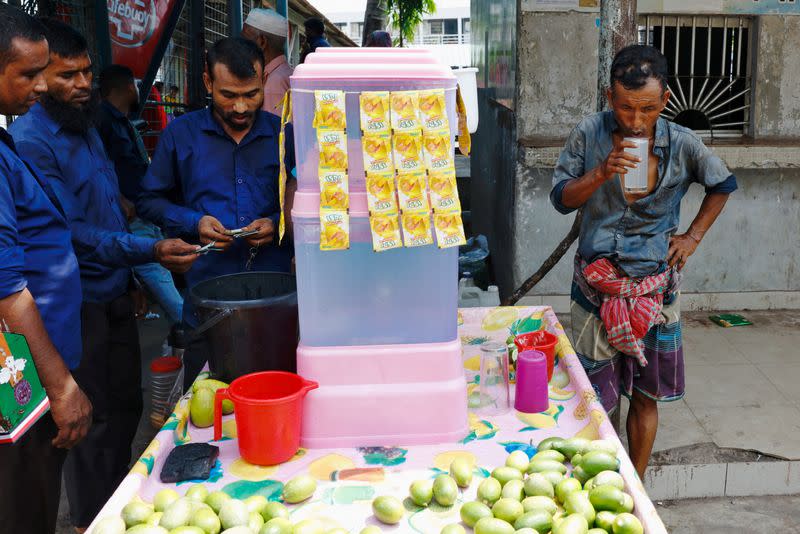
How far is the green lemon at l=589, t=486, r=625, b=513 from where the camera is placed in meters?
1.43

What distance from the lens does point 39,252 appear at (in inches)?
78.6

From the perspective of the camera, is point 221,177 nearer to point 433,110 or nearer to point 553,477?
point 433,110

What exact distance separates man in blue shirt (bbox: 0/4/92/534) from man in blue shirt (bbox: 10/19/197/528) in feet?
1.05

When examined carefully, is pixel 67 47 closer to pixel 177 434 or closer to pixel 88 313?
pixel 88 313

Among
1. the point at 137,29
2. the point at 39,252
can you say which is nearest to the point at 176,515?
the point at 39,252

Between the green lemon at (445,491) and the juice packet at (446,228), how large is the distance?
533mm

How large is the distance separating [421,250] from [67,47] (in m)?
1.54

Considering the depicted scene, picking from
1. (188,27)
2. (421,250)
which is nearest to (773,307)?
(421,250)

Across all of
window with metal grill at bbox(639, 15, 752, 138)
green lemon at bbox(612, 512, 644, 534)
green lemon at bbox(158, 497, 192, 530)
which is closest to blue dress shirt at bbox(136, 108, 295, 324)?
green lemon at bbox(158, 497, 192, 530)

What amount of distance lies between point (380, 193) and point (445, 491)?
0.67m

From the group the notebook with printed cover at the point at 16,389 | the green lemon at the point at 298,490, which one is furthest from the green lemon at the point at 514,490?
the notebook with printed cover at the point at 16,389

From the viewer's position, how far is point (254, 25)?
439 centimetres

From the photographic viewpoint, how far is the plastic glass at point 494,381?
1973 millimetres

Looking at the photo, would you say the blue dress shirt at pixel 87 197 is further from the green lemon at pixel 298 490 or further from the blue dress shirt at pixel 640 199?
the blue dress shirt at pixel 640 199
